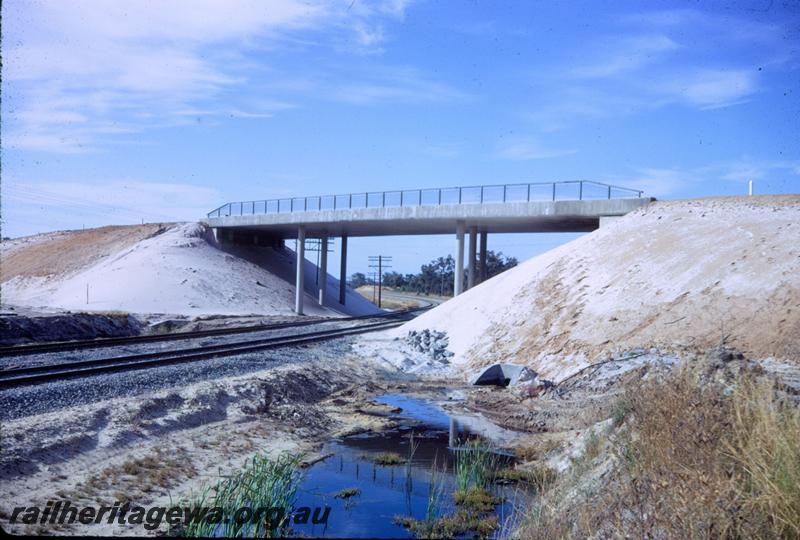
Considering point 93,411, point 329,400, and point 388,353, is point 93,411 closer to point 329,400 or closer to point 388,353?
point 329,400

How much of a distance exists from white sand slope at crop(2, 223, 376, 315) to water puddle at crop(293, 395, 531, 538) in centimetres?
3314

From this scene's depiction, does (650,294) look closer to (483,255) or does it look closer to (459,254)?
(459,254)

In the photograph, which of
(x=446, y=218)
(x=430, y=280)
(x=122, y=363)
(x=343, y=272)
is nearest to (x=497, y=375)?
(x=122, y=363)

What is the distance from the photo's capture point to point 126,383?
14.4 m

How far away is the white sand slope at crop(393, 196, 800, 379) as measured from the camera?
1634 cm

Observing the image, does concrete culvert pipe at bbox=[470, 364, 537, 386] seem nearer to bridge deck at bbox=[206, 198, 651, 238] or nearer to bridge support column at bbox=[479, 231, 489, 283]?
bridge deck at bbox=[206, 198, 651, 238]

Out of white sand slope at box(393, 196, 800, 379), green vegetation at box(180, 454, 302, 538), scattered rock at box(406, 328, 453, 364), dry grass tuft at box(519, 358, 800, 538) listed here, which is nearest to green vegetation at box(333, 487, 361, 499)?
green vegetation at box(180, 454, 302, 538)

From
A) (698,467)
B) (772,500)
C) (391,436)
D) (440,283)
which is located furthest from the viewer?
(440,283)

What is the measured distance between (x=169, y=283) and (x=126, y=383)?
3593 cm

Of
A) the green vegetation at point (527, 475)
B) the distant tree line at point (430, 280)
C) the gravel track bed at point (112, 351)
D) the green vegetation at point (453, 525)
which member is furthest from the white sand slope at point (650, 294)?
the distant tree line at point (430, 280)

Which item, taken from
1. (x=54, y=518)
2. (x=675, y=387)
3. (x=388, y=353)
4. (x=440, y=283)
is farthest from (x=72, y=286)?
(x=440, y=283)

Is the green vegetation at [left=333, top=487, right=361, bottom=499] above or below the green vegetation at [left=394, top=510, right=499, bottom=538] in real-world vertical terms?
below

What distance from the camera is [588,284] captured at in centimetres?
2311

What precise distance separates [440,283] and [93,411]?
127365 mm
